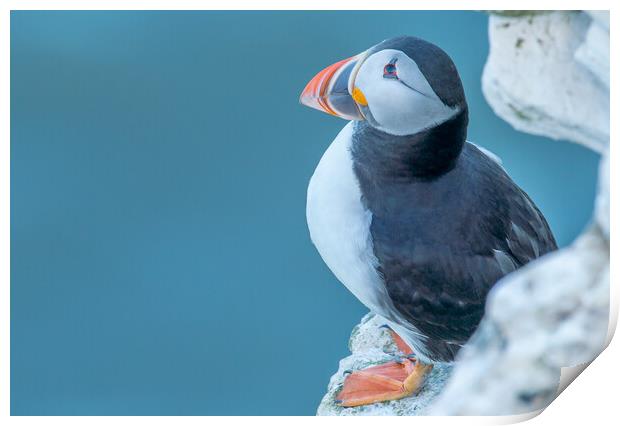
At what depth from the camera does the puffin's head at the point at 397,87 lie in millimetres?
2545

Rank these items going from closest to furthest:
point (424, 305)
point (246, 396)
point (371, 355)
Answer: point (424, 305)
point (246, 396)
point (371, 355)

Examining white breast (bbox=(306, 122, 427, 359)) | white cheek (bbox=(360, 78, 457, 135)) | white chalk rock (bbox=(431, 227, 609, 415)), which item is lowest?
white chalk rock (bbox=(431, 227, 609, 415))

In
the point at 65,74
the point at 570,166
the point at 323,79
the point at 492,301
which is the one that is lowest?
the point at 492,301

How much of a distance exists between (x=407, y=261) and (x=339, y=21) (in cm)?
54

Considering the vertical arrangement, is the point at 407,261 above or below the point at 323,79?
below

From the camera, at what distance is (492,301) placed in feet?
7.81

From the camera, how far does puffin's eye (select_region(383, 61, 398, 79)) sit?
A: 2.56 meters

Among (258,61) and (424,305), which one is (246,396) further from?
(258,61)

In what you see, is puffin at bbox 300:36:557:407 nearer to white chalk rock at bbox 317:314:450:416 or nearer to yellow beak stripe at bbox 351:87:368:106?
yellow beak stripe at bbox 351:87:368:106

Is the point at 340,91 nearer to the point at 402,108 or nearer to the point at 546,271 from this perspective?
the point at 402,108

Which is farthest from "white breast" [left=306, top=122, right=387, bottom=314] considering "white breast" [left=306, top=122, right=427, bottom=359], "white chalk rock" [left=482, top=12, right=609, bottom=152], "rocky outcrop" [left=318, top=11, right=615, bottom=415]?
"white chalk rock" [left=482, top=12, right=609, bottom=152]

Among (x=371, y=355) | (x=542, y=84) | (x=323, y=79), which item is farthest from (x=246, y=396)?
(x=542, y=84)

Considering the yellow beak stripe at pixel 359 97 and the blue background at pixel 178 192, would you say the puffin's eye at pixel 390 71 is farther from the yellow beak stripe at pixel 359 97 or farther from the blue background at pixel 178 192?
the blue background at pixel 178 192

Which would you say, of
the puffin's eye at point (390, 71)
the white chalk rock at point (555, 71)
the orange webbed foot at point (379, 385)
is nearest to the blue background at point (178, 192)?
the white chalk rock at point (555, 71)
